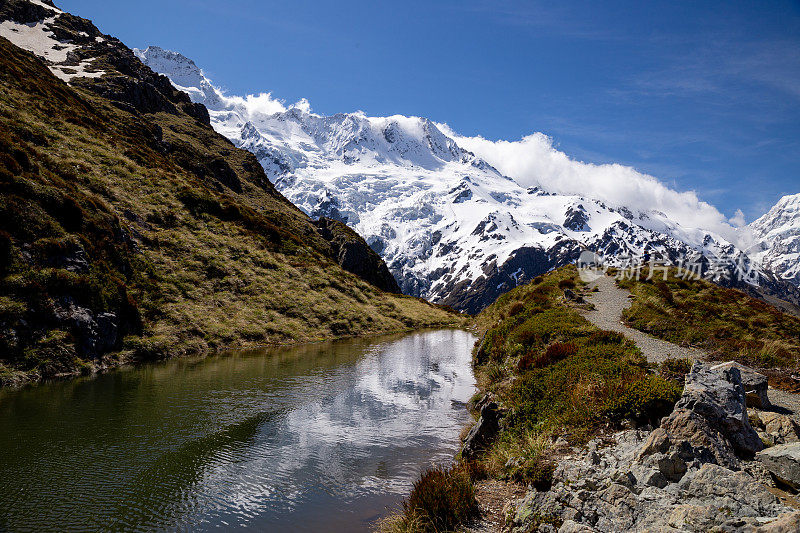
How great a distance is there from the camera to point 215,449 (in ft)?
49.1

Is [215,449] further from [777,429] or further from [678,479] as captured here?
[777,429]

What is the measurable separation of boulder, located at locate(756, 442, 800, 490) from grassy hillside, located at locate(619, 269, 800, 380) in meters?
12.4

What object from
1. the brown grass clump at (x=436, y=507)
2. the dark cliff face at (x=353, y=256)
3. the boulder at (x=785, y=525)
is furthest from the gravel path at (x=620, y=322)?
the dark cliff face at (x=353, y=256)

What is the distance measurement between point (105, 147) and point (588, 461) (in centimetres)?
6211

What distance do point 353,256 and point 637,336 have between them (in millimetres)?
83091

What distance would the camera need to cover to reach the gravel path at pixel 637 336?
42.5ft

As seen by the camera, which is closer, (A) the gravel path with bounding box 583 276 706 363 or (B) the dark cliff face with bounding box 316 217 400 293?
(A) the gravel path with bounding box 583 276 706 363

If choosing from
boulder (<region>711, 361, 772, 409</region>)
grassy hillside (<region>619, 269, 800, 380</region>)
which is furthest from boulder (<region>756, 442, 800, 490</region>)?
grassy hillside (<region>619, 269, 800, 380</region>)

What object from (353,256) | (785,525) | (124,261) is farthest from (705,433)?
(353,256)

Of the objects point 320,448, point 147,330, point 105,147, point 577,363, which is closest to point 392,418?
point 320,448

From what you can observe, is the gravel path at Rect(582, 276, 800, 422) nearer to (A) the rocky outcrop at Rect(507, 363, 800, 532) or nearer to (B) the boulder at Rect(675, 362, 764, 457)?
(B) the boulder at Rect(675, 362, 764, 457)

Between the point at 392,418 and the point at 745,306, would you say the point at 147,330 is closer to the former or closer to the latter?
the point at 392,418

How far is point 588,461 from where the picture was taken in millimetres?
9703

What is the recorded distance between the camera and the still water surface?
1088cm
